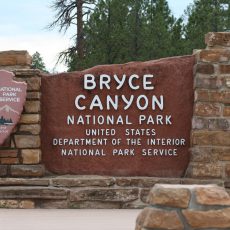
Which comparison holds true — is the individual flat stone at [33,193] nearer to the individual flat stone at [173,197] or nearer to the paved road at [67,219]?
the paved road at [67,219]

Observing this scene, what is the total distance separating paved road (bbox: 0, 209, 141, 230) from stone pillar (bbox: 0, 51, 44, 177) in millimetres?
617

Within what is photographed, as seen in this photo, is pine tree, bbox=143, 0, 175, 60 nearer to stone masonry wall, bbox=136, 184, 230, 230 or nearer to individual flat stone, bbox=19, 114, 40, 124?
individual flat stone, bbox=19, 114, 40, 124

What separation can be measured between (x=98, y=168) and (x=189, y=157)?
1.18m

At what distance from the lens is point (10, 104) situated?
26.8 feet

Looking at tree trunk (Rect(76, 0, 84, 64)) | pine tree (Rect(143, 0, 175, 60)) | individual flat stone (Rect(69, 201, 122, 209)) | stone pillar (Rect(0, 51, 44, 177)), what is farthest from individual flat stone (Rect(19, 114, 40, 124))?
tree trunk (Rect(76, 0, 84, 64))

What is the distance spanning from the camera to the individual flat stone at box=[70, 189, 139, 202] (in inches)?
315

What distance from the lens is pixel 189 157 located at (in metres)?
8.34

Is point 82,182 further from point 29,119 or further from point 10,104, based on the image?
point 10,104

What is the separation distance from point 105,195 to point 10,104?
1646 mm

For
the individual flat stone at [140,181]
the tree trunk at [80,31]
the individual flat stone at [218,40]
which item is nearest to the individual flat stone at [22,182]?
the individual flat stone at [140,181]

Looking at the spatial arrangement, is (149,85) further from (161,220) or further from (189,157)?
(161,220)

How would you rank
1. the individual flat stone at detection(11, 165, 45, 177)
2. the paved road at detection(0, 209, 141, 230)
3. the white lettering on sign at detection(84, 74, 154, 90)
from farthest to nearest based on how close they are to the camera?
the white lettering on sign at detection(84, 74, 154, 90), the individual flat stone at detection(11, 165, 45, 177), the paved road at detection(0, 209, 141, 230)

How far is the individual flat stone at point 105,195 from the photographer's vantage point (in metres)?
8.00

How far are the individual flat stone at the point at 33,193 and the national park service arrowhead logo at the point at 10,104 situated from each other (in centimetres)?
62
